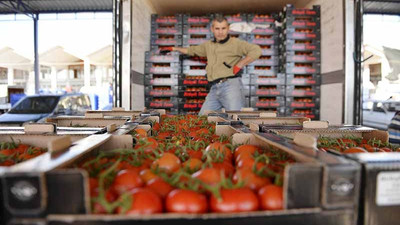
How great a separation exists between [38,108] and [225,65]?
4.66m

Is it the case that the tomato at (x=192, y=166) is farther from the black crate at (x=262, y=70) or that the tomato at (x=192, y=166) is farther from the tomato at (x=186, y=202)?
the black crate at (x=262, y=70)

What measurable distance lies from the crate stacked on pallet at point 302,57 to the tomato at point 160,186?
606 centimetres

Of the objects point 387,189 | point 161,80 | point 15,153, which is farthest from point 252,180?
point 161,80

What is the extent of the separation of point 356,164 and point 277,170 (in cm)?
26

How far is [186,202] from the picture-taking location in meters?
0.77

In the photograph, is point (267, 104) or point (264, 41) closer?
point (267, 104)

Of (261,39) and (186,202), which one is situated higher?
(261,39)

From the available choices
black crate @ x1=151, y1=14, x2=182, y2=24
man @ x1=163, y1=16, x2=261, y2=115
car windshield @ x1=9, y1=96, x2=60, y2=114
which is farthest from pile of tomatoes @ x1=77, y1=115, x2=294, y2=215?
car windshield @ x1=9, y1=96, x2=60, y2=114

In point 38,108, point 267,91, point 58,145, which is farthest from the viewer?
point 38,108

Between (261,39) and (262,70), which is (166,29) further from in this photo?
(262,70)

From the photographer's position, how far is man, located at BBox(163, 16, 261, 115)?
4.90 metres

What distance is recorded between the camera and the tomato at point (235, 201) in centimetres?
77

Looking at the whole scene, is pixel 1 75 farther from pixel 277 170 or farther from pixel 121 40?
pixel 277 170

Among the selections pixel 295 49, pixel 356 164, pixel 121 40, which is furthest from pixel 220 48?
pixel 356 164
